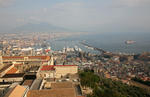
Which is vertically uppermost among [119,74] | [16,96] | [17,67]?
[16,96]

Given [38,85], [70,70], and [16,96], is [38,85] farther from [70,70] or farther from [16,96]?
[70,70]

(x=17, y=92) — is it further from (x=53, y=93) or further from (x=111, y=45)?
(x=111, y=45)

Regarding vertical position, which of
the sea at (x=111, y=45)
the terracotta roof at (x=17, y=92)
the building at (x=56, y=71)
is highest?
A: the terracotta roof at (x=17, y=92)

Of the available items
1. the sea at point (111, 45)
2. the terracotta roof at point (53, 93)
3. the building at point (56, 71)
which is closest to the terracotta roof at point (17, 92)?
the terracotta roof at point (53, 93)

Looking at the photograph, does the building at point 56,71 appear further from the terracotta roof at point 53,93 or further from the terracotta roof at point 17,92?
the terracotta roof at point 17,92

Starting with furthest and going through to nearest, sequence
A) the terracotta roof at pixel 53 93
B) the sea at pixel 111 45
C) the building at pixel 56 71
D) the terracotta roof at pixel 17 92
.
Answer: the sea at pixel 111 45
the building at pixel 56 71
the terracotta roof at pixel 53 93
the terracotta roof at pixel 17 92

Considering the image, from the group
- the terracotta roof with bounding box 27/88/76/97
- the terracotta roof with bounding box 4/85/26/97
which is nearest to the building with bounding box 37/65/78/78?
the terracotta roof with bounding box 27/88/76/97

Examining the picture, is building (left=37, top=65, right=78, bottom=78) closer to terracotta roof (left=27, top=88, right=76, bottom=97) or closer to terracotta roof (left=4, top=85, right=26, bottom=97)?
terracotta roof (left=27, top=88, right=76, bottom=97)

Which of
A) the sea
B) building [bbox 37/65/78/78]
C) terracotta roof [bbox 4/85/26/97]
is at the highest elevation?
terracotta roof [bbox 4/85/26/97]

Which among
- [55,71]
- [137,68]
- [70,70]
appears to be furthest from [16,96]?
[137,68]

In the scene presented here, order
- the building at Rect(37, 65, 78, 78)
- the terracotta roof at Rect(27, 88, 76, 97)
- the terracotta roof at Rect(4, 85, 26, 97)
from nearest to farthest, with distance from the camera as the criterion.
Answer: the terracotta roof at Rect(4, 85, 26, 97) < the terracotta roof at Rect(27, 88, 76, 97) < the building at Rect(37, 65, 78, 78)

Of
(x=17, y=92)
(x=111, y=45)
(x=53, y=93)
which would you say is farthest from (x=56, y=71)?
(x=111, y=45)
